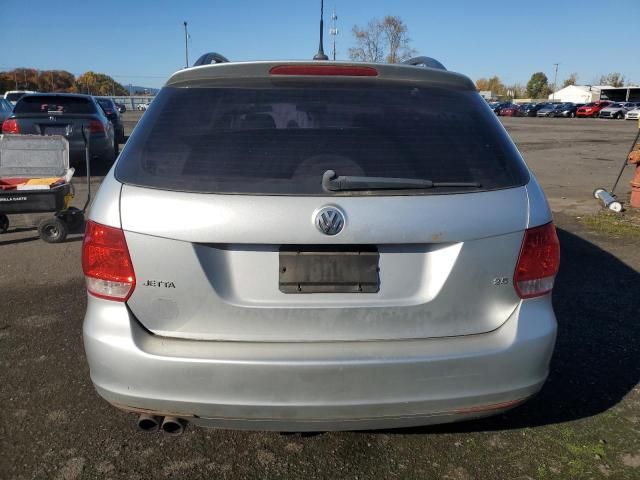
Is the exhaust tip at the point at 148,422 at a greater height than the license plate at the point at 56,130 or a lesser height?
greater

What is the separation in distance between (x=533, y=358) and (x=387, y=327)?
0.61 meters

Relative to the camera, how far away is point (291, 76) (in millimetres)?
2326

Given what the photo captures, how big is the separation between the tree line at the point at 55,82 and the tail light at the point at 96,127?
75.2 meters

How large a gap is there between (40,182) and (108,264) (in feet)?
16.0

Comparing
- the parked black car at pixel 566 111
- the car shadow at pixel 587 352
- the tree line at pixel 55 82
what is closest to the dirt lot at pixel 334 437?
the car shadow at pixel 587 352

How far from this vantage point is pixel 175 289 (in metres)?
2.05

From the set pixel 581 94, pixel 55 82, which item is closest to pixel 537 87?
pixel 581 94

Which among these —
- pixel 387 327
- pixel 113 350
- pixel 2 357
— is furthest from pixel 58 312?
pixel 387 327

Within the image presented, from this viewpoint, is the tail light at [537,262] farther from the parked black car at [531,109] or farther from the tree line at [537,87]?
the tree line at [537,87]

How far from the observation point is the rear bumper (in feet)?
6.63

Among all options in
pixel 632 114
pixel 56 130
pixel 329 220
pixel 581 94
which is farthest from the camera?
pixel 581 94

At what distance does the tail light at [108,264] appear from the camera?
207 cm

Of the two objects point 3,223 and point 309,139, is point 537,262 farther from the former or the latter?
point 3,223

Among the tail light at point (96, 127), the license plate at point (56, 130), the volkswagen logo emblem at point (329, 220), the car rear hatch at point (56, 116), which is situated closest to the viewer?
the volkswagen logo emblem at point (329, 220)
